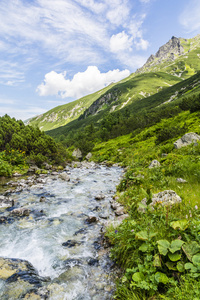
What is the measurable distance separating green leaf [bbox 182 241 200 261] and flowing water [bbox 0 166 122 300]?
89.6 inches

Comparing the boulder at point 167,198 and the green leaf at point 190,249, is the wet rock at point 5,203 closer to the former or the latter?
the boulder at point 167,198

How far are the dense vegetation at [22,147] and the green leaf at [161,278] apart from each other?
2293cm

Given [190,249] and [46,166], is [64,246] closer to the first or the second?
[190,249]

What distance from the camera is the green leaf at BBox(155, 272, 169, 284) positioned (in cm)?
279

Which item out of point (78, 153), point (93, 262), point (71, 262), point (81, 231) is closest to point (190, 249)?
point (93, 262)

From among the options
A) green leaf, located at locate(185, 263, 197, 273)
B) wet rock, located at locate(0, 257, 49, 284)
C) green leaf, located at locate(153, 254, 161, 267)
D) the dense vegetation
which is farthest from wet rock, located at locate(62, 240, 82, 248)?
the dense vegetation

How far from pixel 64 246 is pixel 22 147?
77.4 ft

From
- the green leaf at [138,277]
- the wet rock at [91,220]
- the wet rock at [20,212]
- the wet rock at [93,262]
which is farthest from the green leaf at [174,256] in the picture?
the wet rock at [20,212]

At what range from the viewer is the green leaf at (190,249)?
2.85 m

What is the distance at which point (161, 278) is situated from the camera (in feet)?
9.28

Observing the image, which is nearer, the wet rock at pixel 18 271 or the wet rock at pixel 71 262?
the wet rock at pixel 18 271

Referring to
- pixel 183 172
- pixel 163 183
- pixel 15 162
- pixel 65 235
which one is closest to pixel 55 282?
pixel 65 235

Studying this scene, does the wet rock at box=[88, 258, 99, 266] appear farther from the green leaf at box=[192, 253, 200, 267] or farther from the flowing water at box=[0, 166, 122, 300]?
the green leaf at box=[192, 253, 200, 267]

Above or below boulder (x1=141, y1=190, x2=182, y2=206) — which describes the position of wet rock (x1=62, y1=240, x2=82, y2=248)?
below
